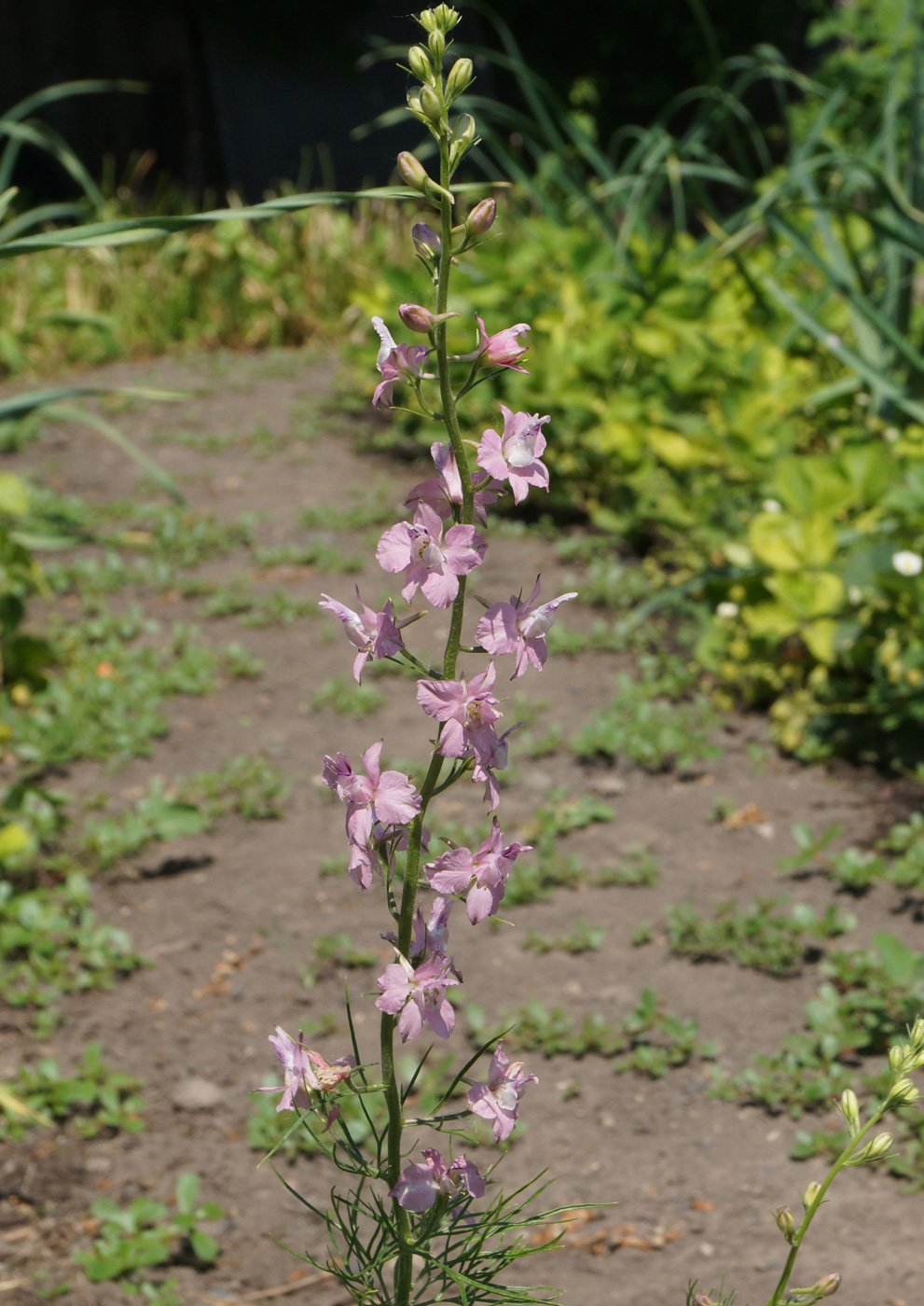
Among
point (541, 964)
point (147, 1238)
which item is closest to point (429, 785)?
point (147, 1238)

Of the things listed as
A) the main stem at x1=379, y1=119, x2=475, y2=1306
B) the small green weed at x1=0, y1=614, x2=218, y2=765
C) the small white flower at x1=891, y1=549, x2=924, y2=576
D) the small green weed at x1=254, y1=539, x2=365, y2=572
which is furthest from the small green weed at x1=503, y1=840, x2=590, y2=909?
the small green weed at x1=254, y1=539, x2=365, y2=572

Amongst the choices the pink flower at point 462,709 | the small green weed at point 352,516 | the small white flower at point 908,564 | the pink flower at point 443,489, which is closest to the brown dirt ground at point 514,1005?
the small white flower at point 908,564

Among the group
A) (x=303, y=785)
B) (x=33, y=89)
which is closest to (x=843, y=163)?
(x=303, y=785)

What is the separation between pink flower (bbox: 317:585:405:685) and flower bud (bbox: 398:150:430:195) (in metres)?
0.33

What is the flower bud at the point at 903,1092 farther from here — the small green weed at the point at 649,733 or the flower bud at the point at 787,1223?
the small green weed at the point at 649,733

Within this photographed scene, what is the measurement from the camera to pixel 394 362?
0.94 metres

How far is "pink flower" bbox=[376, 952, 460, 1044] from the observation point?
0.93 m

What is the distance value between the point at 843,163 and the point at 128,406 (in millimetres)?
3614

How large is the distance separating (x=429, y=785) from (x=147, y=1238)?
3.66 ft

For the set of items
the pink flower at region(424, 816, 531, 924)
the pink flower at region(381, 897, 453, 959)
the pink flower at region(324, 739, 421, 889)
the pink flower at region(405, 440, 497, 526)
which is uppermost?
the pink flower at region(405, 440, 497, 526)

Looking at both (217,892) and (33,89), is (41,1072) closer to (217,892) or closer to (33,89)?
(217,892)

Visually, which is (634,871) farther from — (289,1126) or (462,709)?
(462,709)

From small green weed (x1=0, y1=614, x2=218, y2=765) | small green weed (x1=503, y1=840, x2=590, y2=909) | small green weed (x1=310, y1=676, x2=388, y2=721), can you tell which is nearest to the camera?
small green weed (x1=503, y1=840, x2=590, y2=909)

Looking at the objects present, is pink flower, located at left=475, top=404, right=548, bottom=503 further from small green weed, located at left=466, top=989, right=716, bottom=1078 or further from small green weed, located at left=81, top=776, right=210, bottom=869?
small green weed, located at left=81, top=776, right=210, bottom=869
